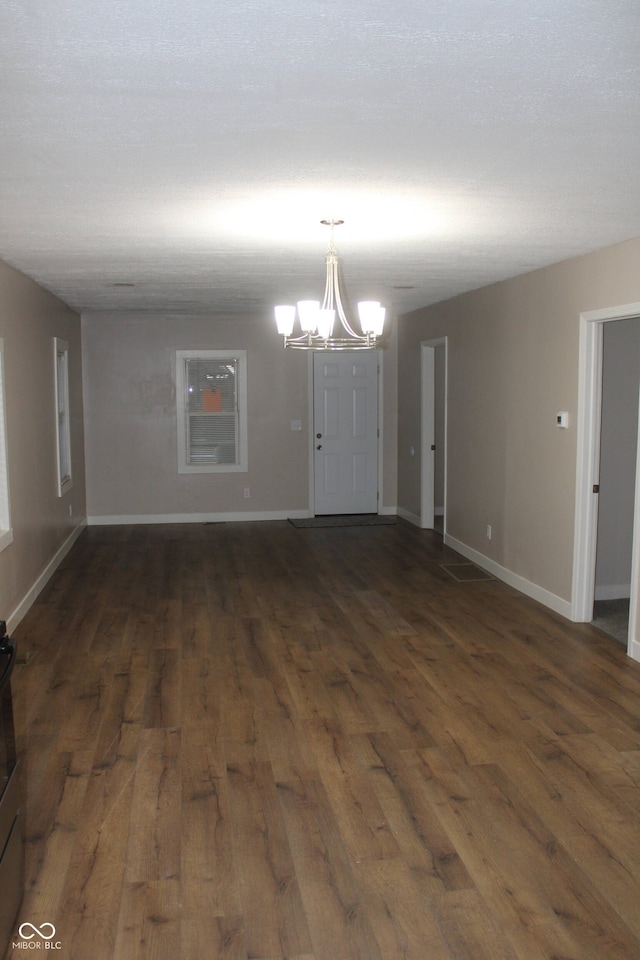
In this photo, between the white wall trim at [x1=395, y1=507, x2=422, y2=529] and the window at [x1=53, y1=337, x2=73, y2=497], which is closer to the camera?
the window at [x1=53, y1=337, x2=73, y2=497]

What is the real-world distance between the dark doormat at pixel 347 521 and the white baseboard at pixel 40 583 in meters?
2.50

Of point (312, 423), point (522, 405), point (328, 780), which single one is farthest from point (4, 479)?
point (312, 423)

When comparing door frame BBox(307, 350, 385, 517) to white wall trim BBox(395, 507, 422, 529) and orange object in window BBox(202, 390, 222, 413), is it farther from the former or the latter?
orange object in window BBox(202, 390, 222, 413)

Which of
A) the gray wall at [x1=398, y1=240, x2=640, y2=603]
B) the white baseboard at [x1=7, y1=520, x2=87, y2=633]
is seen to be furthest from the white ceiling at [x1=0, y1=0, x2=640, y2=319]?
the white baseboard at [x1=7, y1=520, x2=87, y2=633]

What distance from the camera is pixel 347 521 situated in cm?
926

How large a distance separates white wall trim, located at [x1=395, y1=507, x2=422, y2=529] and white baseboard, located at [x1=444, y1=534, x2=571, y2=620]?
107cm

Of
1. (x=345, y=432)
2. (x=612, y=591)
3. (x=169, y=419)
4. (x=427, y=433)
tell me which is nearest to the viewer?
(x=612, y=591)

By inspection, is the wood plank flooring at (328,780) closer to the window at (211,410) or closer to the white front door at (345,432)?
the window at (211,410)

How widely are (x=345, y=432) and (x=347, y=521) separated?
3.57 feet

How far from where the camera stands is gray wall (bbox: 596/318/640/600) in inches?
221

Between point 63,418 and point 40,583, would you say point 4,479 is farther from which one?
point 63,418

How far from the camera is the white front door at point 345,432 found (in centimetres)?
941

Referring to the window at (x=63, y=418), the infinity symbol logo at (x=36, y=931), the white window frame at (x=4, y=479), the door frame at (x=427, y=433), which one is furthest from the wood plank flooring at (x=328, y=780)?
the door frame at (x=427, y=433)

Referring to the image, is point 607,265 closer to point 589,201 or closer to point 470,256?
point 470,256
